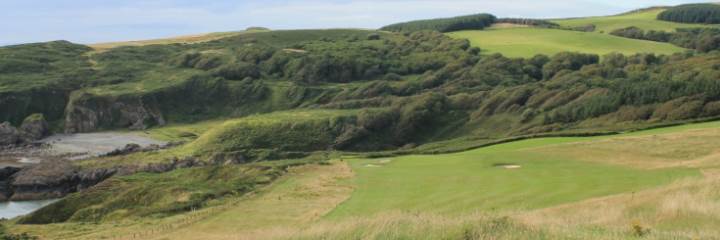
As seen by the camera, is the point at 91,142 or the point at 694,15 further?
the point at 694,15

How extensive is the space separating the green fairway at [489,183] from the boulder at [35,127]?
75178 mm

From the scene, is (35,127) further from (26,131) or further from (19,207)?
(19,207)

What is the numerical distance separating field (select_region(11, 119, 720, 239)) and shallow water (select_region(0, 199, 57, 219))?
26050 millimetres

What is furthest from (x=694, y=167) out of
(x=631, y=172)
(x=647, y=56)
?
(x=647, y=56)

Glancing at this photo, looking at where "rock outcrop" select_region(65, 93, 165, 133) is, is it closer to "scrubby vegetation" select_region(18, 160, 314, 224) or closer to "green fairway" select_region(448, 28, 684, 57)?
"scrubby vegetation" select_region(18, 160, 314, 224)

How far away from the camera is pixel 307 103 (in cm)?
11938

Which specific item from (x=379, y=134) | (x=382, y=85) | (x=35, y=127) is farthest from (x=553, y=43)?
(x=35, y=127)

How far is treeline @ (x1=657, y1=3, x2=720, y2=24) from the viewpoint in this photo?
619 ft

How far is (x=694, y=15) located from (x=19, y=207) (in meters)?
179

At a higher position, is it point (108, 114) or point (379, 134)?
point (108, 114)

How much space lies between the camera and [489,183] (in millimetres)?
32875

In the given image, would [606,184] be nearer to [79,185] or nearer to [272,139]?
[79,185]

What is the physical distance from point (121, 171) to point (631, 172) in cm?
5325

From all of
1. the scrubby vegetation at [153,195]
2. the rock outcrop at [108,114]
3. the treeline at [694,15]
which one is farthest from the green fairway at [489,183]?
the treeline at [694,15]
